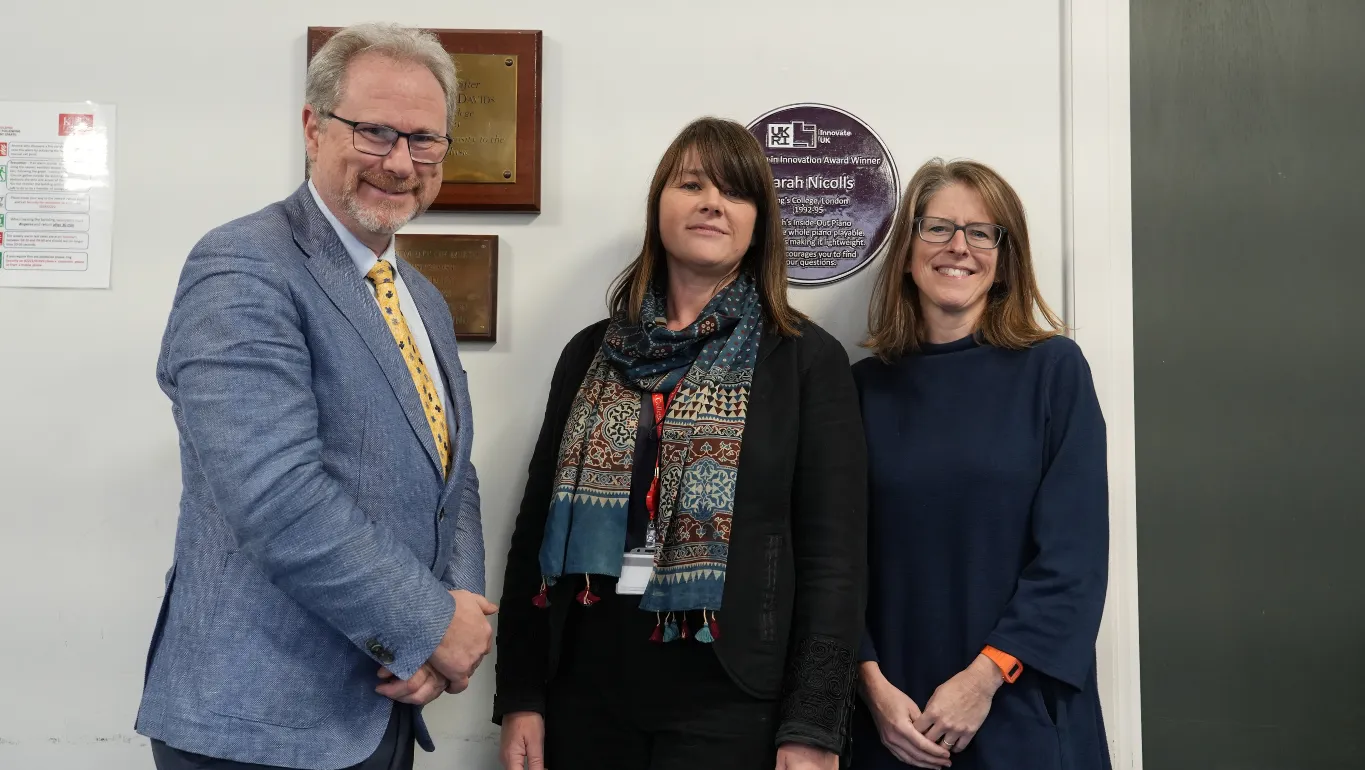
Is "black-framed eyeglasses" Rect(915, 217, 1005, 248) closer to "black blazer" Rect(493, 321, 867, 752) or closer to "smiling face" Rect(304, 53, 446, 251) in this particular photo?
"black blazer" Rect(493, 321, 867, 752)

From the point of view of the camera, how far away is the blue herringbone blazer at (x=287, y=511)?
1.25 m

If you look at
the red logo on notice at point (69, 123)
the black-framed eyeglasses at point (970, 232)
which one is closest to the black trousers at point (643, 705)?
the black-framed eyeglasses at point (970, 232)

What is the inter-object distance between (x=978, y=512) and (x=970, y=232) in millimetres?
535

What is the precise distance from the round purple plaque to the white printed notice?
1.50m

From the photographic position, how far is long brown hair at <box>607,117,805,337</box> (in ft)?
5.85

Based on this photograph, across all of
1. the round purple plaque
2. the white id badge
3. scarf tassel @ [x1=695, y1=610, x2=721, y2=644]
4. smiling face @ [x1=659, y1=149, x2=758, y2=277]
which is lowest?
scarf tassel @ [x1=695, y1=610, x2=721, y2=644]

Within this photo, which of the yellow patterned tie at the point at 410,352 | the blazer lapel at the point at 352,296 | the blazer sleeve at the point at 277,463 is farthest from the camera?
the yellow patterned tie at the point at 410,352

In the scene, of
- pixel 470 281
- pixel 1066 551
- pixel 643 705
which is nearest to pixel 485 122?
pixel 470 281

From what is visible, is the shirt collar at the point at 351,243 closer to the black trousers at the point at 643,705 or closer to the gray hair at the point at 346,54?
the gray hair at the point at 346,54

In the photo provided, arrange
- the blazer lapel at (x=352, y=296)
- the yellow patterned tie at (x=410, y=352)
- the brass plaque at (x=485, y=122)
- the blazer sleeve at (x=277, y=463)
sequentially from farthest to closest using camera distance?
the brass plaque at (x=485, y=122)
the yellow patterned tie at (x=410, y=352)
the blazer lapel at (x=352, y=296)
the blazer sleeve at (x=277, y=463)

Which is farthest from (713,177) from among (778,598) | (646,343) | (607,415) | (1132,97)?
(1132,97)

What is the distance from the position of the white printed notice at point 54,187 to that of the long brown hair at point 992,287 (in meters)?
1.75

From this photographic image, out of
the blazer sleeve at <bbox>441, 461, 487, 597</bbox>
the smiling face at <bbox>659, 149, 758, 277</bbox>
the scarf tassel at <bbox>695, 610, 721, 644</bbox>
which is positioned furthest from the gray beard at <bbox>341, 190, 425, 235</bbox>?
the scarf tassel at <bbox>695, 610, 721, 644</bbox>

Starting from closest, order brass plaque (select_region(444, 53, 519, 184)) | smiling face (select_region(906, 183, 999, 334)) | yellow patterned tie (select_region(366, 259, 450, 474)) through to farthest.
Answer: yellow patterned tie (select_region(366, 259, 450, 474)) < smiling face (select_region(906, 183, 999, 334)) < brass plaque (select_region(444, 53, 519, 184))
